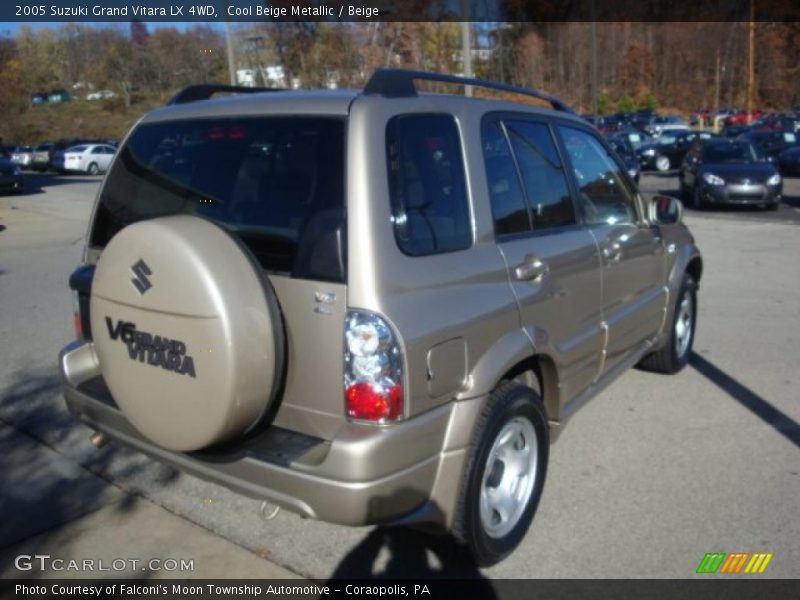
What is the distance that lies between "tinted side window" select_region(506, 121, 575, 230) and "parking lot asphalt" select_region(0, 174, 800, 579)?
1408 millimetres

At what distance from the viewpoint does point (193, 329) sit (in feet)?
8.91

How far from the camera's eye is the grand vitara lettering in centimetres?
278

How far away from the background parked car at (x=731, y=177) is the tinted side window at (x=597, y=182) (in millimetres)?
13416

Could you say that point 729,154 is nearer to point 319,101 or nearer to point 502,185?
point 502,185

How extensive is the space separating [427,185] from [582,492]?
192cm

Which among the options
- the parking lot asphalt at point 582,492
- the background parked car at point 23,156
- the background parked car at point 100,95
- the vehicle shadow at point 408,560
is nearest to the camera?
the vehicle shadow at point 408,560

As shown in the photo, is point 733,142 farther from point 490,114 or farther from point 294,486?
point 294,486

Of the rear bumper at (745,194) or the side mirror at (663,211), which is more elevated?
the side mirror at (663,211)

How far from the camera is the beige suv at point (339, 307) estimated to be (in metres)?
2.73

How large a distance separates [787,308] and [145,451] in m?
6.78

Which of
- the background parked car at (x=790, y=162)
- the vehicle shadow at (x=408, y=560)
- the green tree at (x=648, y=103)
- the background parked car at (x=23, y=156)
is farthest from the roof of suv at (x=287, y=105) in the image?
the green tree at (x=648, y=103)

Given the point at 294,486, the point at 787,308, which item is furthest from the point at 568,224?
the point at 787,308

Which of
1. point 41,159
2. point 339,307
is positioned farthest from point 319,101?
point 41,159

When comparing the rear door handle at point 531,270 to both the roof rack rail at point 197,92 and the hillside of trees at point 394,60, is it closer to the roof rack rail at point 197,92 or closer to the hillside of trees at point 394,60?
the roof rack rail at point 197,92
